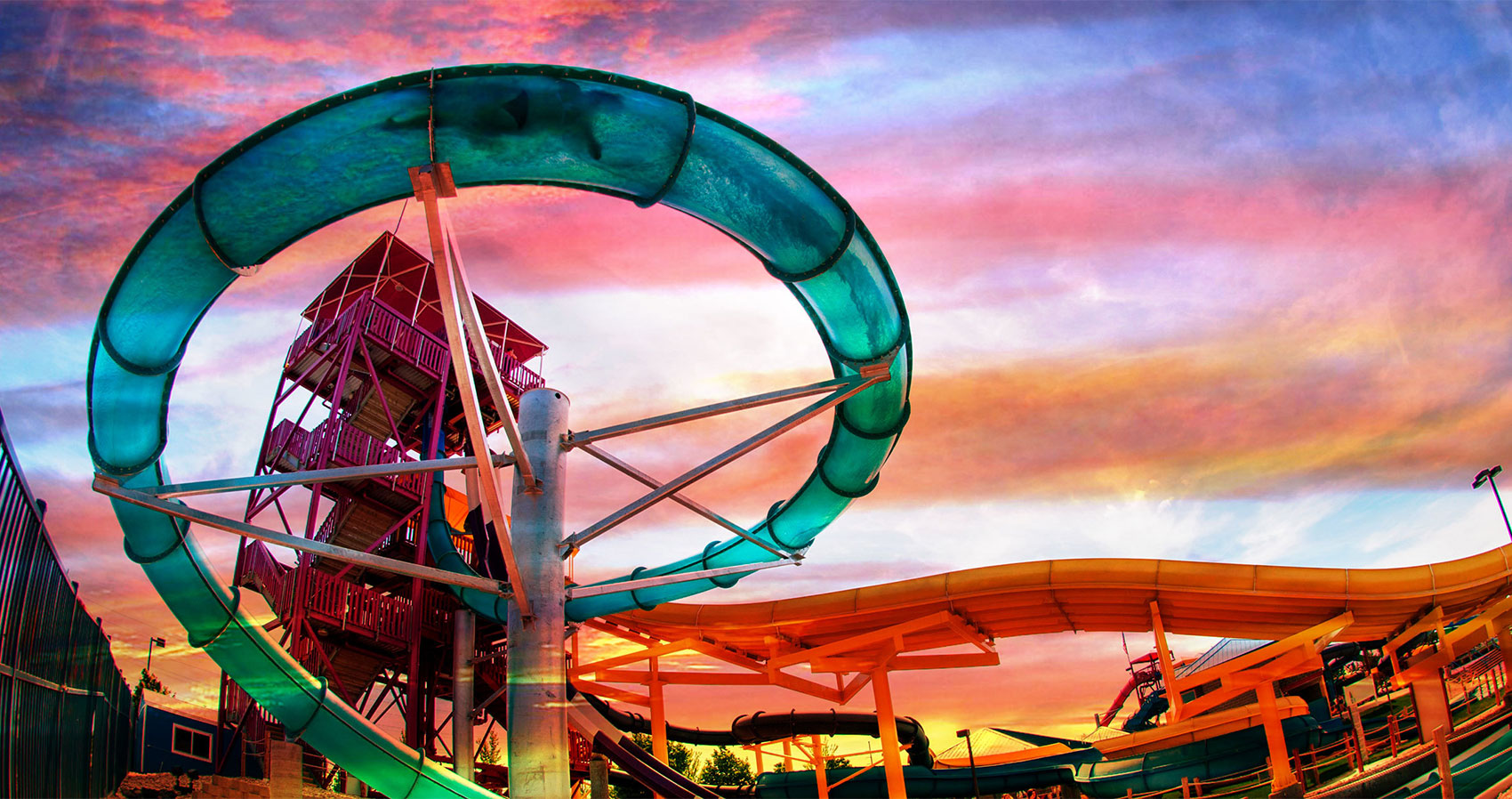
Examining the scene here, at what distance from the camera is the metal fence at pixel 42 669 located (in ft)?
17.8

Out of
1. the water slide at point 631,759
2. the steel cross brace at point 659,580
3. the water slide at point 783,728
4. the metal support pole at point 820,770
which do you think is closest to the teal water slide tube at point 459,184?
the steel cross brace at point 659,580

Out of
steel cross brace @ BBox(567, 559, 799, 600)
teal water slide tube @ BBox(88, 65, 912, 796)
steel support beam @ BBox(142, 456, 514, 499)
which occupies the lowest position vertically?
steel cross brace @ BBox(567, 559, 799, 600)

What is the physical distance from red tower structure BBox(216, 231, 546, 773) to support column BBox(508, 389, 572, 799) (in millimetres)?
8440

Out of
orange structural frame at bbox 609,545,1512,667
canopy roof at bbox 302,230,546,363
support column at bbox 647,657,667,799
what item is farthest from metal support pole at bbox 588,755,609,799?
canopy roof at bbox 302,230,546,363

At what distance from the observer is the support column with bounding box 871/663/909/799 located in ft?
59.0

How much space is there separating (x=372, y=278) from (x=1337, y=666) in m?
31.5

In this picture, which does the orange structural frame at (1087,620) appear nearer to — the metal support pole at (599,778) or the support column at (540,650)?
the metal support pole at (599,778)

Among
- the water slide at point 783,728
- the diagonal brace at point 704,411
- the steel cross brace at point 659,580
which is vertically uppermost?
the diagonal brace at point 704,411

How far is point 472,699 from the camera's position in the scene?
60.8ft

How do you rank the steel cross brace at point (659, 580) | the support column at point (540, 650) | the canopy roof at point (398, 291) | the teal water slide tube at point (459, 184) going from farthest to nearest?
the canopy roof at point (398, 291), the steel cross brace at point (659, 580), the support column at point (540, 650), the teal water slide tube at point (459, 184)

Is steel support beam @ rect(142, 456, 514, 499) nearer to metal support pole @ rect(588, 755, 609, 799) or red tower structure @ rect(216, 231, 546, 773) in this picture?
metal support pole @ rect(588, 755, 609, 799)

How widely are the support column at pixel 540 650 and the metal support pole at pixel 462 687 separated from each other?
10.6 m

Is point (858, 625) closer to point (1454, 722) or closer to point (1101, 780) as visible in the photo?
point (1101, 780)

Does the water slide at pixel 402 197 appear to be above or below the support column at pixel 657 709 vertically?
above
